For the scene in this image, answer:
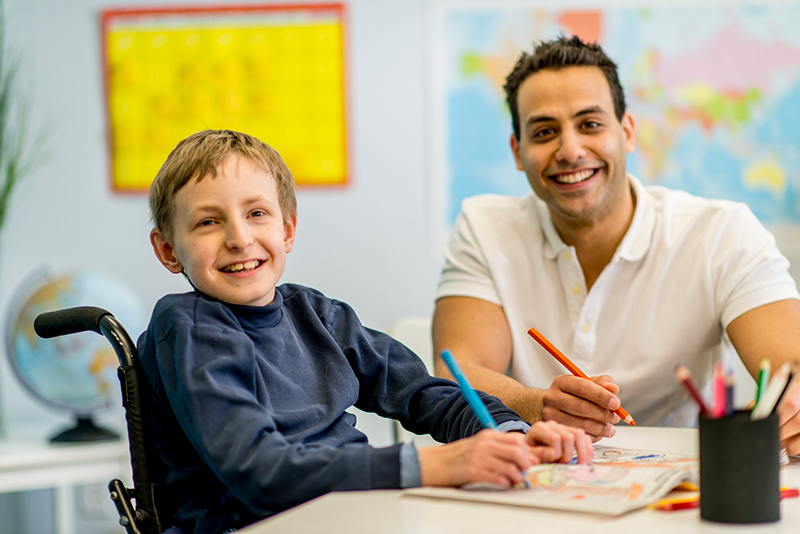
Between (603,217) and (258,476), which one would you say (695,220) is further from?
(258,476)

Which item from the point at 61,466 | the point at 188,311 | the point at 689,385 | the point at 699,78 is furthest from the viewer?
the point at 699,78

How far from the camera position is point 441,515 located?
0.65m

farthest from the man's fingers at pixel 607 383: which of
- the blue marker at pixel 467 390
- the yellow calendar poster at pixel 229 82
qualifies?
the yellow calendar poster at pixel 229 82

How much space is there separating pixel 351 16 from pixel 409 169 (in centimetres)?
55

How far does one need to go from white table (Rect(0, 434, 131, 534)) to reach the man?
1168mm

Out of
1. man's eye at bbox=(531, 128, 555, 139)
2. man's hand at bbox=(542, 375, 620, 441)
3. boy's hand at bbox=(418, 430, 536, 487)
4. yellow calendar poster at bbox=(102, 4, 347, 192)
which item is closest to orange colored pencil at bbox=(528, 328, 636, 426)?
man's hand at bbox=(542, 375, 620, 441)

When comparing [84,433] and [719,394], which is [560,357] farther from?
[84,433]

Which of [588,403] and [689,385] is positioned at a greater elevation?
[689,385]

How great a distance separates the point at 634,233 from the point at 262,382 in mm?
954

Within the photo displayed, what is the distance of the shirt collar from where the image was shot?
154 centimetres

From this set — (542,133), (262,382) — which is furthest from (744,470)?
(542,133)

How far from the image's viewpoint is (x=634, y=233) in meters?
1.56

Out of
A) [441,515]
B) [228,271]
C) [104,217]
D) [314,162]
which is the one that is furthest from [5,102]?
[441,515]

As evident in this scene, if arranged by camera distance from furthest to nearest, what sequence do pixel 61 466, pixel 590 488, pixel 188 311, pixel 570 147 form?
pixel 61 466, pixel 570 147, pixel 188 311, pixel 590 488
